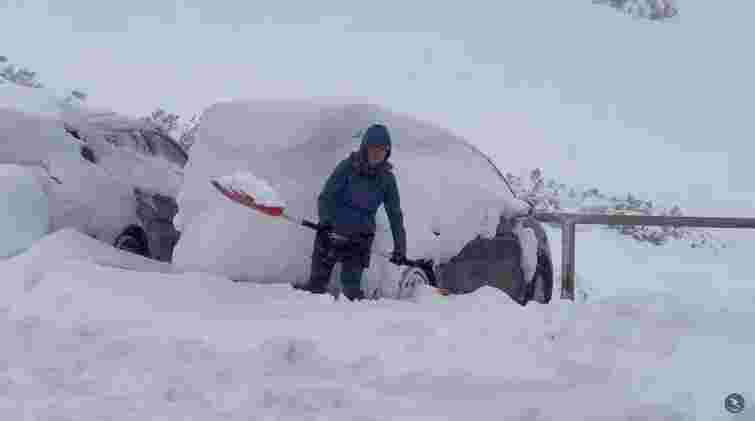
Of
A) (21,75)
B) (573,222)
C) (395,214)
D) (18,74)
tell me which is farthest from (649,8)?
(395,214)

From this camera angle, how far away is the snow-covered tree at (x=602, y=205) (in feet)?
61.4

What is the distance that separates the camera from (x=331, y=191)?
659cm

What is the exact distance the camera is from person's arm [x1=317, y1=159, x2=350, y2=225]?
659 centimetres

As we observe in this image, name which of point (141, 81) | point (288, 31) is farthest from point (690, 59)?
point (141, 81)

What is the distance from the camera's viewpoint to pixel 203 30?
47.8m

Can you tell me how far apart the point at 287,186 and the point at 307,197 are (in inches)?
6.8

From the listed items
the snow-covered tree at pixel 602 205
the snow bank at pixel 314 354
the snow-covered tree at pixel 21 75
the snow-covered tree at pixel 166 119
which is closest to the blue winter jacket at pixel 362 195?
the snow bank at pixel 314 354

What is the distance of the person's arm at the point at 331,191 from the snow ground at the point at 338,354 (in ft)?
1.82

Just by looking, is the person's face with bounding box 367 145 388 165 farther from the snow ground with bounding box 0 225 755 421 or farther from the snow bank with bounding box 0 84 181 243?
the snow bank with bounding box 0 84 181 243

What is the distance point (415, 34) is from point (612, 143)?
17567mm

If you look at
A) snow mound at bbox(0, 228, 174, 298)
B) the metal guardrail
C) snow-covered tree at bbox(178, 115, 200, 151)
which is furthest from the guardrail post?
snow mound at bbox(0, 228, 174, 298)

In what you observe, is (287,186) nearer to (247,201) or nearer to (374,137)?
(247,201)

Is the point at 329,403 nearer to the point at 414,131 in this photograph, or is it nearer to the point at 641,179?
the point at 414,131

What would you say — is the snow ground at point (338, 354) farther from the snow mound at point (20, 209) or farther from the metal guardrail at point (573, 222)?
the metal guardrail at point (573, 222)
